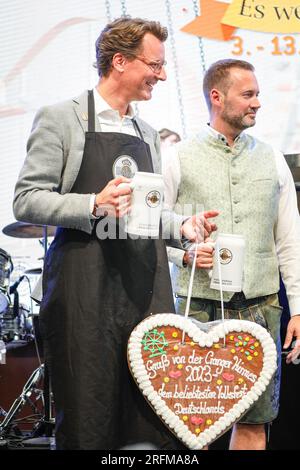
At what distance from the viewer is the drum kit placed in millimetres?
3532

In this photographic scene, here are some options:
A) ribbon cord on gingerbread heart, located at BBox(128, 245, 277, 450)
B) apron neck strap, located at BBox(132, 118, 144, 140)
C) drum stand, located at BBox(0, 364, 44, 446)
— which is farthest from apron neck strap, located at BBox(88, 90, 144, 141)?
drum stand, located at BBox(0, 364, 44, 446)

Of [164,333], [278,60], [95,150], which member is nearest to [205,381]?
[164,333]

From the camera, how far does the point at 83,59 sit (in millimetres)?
3590

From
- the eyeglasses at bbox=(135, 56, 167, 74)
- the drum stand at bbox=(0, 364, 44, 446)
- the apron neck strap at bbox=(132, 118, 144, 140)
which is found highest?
the eyeglasses at bbox=(135, 56, 167, 74)

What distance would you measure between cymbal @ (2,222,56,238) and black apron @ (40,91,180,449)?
1797 millimetres

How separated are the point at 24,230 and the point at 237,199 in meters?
1.68

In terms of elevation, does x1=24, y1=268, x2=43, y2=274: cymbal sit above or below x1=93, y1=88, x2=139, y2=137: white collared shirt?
below

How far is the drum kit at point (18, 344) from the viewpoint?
3.53 m

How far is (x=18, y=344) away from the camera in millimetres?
4398

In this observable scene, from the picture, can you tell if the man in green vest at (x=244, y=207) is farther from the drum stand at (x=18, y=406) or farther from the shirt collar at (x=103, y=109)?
the drum stand at (x=18, y=406)

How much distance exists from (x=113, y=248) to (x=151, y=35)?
58 centimetres

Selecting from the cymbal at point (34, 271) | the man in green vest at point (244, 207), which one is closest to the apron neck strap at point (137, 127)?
the man in green vest at point (244, 207)

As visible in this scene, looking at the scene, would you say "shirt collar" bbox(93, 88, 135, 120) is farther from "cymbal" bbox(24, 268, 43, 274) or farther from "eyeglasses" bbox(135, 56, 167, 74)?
"cymbal" bbox(24, 268, 43, 274)

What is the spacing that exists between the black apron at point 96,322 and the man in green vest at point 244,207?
32 cm
